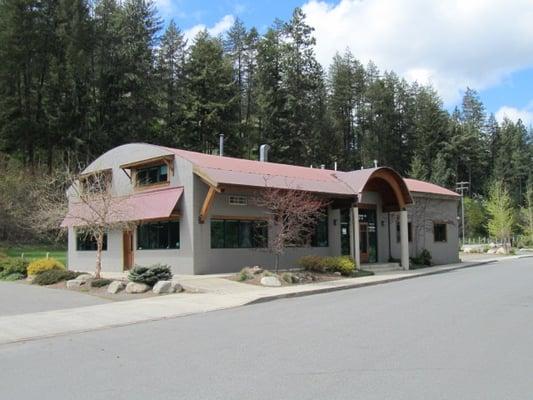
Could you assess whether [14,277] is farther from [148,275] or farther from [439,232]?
[439,232]

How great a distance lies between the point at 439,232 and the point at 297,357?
32.9m

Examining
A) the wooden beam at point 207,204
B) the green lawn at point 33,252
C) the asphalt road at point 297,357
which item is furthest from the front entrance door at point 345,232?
the green lawn at point 33,252

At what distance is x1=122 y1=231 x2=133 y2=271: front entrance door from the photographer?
3027cm

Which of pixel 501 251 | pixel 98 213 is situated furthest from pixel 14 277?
pixel 501 251

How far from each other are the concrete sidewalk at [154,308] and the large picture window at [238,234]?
2950 mm

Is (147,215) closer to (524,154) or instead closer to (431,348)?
(431,348)

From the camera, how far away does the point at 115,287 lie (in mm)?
20438

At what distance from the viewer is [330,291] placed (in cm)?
2142

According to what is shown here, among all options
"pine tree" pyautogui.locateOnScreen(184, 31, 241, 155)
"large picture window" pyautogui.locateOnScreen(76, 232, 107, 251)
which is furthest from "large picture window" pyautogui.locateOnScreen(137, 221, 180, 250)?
"pine tree" pyautogui.locateOnScreen(184, 31, 241, 155)

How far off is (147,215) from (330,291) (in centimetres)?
1013

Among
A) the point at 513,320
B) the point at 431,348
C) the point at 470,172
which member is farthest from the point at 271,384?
the point at 470,172

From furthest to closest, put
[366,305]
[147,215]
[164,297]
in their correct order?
[147,215]
[164,297]
[366,305]

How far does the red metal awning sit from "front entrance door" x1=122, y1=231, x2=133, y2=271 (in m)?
2.39

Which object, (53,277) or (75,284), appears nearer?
(75,284)
